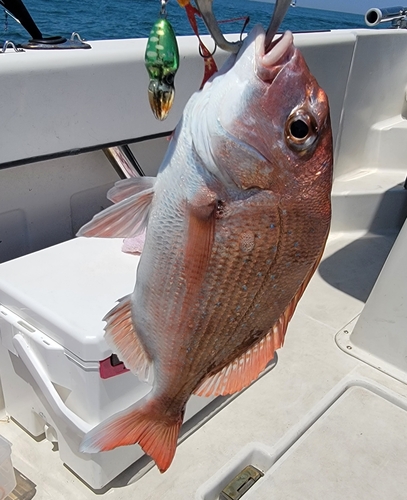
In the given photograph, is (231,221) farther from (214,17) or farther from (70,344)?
(70,344)

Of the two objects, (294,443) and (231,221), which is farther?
(294,443)

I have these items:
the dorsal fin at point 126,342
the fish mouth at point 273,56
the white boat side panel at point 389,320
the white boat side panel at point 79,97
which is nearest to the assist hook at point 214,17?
the fish mouth at point 273,56

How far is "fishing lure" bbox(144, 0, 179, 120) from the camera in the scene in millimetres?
794

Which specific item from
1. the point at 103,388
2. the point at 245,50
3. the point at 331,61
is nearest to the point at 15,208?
the point at 103,388

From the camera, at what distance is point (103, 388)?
1.56 m

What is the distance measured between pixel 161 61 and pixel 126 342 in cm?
55

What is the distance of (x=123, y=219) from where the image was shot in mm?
954

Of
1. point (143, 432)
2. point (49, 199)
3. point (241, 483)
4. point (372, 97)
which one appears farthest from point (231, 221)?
point (372, 97)

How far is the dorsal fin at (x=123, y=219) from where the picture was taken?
94 cm

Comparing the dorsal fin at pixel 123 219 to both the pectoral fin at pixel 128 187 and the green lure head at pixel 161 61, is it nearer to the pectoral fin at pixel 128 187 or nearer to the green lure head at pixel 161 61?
the pectoral fin at pixel 128 187

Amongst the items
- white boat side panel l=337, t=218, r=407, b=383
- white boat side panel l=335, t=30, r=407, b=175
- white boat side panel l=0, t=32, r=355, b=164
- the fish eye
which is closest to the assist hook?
the fish eye

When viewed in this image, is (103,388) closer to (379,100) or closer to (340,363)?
(340,363)

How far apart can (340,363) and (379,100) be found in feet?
8.01

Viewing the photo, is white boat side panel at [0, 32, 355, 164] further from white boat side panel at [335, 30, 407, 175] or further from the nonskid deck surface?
white boat side panel at [335, 30, 407, 175]
